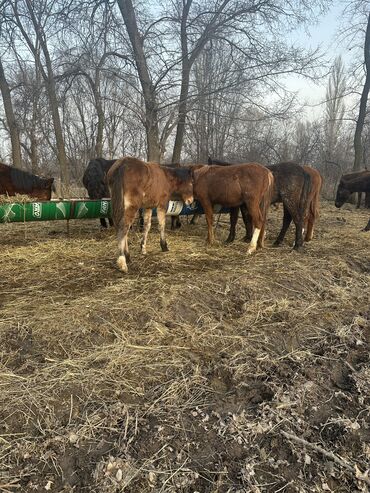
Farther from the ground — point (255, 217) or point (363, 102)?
point (363, 102)

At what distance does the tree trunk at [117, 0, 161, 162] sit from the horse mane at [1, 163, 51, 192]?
4017mm

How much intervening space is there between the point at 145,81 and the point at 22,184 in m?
5.51

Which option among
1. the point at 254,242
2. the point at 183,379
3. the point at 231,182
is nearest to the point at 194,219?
the point at 231,182

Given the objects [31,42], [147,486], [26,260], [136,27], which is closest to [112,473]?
[147,486]

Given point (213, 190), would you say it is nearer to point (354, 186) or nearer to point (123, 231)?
point (123, 231)

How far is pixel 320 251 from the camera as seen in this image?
720 centimetres

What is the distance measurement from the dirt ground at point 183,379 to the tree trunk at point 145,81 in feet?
22.0

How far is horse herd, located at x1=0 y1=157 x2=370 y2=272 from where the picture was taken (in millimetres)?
5590

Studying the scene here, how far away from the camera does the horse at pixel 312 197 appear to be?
758cm

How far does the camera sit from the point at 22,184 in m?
8.62

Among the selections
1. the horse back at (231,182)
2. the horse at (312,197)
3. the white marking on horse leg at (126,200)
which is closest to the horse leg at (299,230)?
the horse at (312,197)

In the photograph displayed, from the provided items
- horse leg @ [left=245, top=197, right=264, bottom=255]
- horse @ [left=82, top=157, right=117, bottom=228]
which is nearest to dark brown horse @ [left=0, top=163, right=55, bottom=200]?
horse @ [left=82, top=157, right=117, bottom=228]

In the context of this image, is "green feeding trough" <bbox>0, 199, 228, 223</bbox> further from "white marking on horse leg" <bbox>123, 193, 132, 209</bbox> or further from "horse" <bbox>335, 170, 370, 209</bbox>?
"horse" <bbox>335, 170, 370, 209</bbox>

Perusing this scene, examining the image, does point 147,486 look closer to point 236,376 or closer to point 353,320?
point 236,376
